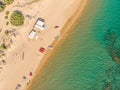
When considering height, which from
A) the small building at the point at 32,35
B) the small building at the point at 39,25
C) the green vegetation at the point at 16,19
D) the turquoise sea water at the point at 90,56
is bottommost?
the turquoise sea water at the point at 90,56

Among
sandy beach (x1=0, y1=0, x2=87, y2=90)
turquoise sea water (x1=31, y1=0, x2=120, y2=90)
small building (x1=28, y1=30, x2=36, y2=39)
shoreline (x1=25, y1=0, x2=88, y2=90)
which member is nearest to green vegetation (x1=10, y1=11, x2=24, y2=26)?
sandy beach (x1=0, y1=0, x2=87, y2=90)

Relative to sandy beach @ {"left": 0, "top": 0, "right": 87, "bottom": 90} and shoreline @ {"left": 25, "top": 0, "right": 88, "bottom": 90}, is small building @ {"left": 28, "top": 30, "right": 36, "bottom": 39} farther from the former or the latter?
shoreline @ {"left": 25, "top": 0, "right": 88, "bottom": 90}

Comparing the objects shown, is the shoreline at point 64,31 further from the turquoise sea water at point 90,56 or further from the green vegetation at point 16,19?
the green vegetation at point 16,19

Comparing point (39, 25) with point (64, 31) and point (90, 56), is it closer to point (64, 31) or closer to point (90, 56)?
point (64, 31)

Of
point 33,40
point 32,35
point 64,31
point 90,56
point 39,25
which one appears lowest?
point 90,56

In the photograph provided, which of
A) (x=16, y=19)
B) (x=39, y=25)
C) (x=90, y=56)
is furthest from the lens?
(x=39, y=25)

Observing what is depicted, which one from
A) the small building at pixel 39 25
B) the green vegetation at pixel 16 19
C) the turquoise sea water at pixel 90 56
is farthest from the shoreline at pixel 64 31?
the green vegetation at pixel 16 19

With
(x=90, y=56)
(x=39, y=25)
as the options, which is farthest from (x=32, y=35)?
(x=90, y=56)
